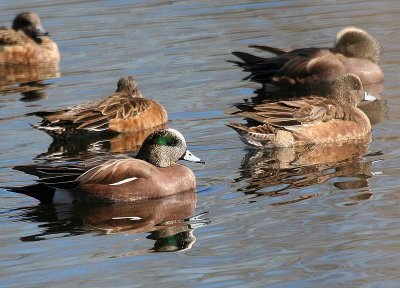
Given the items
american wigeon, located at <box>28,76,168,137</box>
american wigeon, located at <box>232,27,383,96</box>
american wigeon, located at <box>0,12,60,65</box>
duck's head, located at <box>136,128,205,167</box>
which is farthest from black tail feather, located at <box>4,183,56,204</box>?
american wigeon, located at <box>0,12,60,65</box>

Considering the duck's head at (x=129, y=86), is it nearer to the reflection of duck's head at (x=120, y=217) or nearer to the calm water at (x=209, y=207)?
the calm water at (x=209, y=207)

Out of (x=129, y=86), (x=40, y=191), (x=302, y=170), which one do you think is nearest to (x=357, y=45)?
(x=129, y=86)

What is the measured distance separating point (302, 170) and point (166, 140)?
130 centimetres

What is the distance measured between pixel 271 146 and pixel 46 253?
3.87 m

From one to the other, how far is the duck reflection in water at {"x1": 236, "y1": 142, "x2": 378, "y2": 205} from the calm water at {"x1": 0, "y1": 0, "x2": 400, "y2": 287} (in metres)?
0.02

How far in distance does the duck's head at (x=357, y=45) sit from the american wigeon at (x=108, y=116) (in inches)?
117

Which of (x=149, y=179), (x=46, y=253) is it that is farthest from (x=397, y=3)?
(x=46, y=253)

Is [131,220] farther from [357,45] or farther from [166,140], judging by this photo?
[357,45]

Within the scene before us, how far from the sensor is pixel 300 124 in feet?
40.2

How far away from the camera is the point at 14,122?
14078mm

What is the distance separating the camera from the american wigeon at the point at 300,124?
12141 millimetres

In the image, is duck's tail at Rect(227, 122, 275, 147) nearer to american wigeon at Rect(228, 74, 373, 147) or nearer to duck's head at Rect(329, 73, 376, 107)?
american wigeon at Rect(228, 74, 373, 147)

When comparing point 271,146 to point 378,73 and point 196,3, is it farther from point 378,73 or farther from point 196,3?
point 196,3

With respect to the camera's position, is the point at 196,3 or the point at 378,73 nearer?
the point at 378,73
